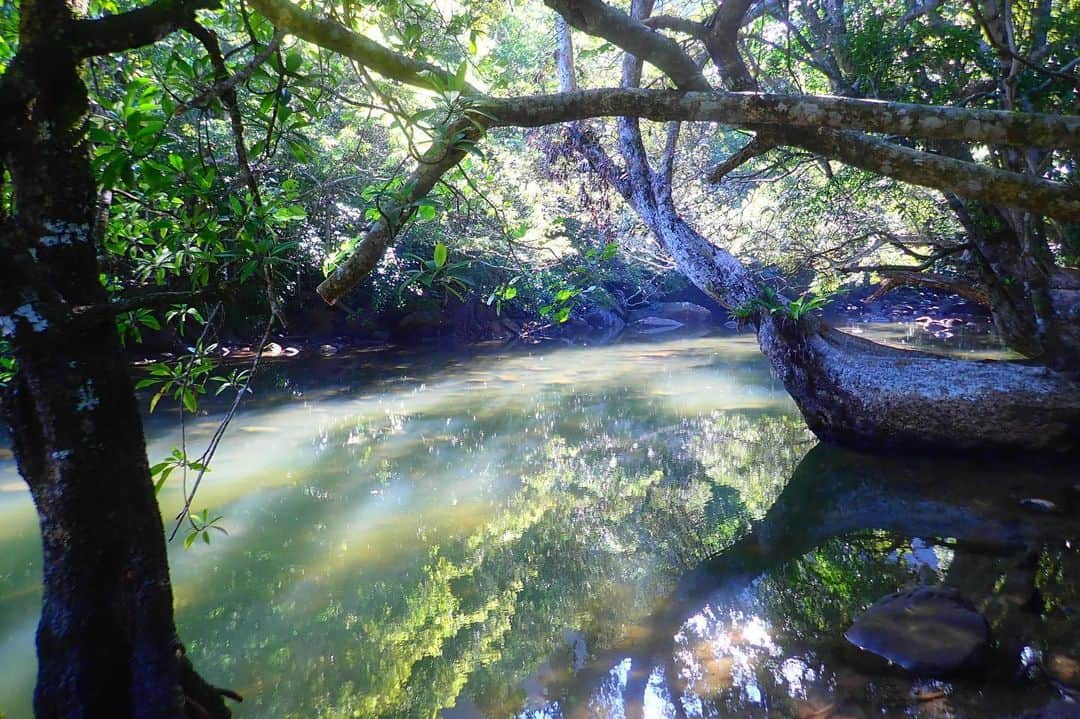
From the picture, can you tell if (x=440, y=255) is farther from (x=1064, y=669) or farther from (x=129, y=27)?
(x=1064, y=669)

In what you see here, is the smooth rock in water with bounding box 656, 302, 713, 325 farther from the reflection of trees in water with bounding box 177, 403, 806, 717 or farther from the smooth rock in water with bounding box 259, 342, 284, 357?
the reflection of trees in water with bounding box 177, 403, 806, 717

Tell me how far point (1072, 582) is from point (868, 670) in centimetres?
194

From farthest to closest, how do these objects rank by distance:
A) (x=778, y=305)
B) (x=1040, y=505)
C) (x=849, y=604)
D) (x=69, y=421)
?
(x=778, y=305) → (x=1040, y=505) → (x=849, y=604) → (x=69, y=421)

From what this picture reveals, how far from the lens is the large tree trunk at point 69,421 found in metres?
1.97

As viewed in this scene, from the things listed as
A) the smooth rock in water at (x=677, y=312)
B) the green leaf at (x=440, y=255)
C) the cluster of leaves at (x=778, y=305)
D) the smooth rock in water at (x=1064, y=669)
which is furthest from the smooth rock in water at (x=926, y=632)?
the smooth rock in water at (x=677, y=312)

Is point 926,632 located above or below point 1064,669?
above

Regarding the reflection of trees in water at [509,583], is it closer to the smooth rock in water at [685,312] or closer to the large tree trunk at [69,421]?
the large tree trunk at [69,421]

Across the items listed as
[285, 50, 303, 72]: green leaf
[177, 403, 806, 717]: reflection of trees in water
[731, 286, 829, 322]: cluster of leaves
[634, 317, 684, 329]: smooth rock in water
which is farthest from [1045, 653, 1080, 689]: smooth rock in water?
[634, 317, 684, 329]: smooth rock in water

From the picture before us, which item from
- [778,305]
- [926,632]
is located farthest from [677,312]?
[926,632]

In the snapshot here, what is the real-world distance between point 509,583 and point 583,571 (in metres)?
0.58

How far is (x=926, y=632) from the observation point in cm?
356

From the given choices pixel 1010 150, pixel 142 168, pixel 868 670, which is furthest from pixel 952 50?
pixel 142 168

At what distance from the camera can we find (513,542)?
18.5 ft

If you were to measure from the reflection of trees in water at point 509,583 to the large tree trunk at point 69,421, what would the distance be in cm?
165
